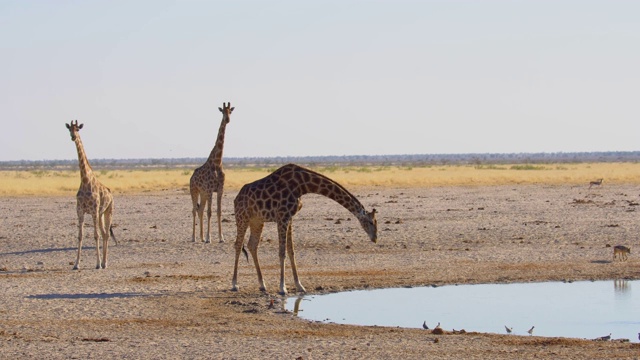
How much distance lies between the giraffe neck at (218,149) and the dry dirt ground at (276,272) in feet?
6.22

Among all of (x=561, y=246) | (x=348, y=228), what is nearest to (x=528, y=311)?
(x=561, y=246)

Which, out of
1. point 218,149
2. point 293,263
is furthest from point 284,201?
point 218,149

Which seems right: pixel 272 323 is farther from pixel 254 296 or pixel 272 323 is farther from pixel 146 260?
pixel 146 260

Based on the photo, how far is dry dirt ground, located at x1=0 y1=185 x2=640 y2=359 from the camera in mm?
11633

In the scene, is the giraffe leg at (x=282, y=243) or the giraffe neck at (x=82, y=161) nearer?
the giraffe leg at (x=282, y=243)

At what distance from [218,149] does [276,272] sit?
715 centimetres

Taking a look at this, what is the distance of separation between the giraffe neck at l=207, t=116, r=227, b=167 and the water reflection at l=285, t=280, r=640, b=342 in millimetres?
9408

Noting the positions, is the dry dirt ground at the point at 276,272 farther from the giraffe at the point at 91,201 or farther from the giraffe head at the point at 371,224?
the giraffe head at the point at 371,224

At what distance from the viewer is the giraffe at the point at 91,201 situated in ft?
61.6

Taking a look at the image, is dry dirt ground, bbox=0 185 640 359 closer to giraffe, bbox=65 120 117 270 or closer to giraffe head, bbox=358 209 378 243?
giraffe, bbox=65 120 117 270

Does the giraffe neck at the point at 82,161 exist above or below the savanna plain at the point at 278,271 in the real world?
above

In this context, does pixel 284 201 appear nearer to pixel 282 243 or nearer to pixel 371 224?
pixel 282 243

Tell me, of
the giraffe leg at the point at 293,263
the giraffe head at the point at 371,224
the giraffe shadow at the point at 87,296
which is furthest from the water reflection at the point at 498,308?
the giraffe shadow at the point at 87,296

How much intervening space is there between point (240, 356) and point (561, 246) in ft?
41.9
